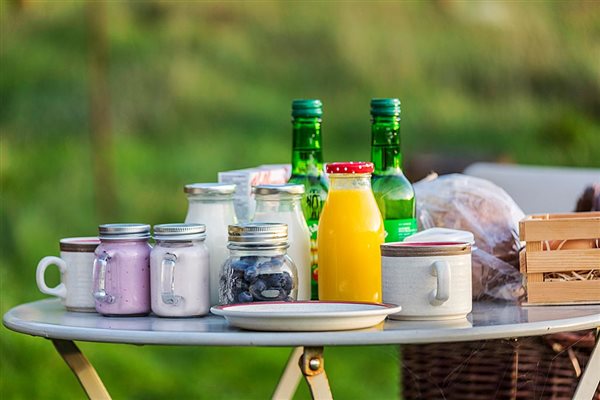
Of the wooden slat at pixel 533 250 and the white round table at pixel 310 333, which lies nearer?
the white round table at pixel 310 333

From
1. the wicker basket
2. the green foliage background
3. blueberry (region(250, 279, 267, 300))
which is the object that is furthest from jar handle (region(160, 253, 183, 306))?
the green foliage background

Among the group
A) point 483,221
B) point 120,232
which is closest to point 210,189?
point 120,232

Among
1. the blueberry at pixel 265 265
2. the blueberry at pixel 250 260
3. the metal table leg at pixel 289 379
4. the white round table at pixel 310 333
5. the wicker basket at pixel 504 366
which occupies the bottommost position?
the metal table leg at pixel 289 379

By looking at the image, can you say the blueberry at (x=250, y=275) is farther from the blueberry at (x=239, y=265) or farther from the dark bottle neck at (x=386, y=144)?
the dark bottle neck at (x=386, y=144)

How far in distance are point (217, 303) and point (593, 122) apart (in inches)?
170

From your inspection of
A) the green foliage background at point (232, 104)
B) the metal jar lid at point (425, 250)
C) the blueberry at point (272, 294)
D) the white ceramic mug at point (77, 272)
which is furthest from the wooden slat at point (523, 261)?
the green foliage background at point (232, 104)

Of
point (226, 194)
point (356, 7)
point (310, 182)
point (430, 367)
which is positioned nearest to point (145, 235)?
point (226, 194)

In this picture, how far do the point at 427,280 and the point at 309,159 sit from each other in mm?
323

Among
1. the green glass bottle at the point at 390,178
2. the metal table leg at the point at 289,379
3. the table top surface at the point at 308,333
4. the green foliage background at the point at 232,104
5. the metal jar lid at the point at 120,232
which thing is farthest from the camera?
the green foliage background at the point at 232,104

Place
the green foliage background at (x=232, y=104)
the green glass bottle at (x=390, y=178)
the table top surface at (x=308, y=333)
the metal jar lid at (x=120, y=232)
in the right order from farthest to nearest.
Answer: the green foliage background at (x=232, y=104), the green glass bottle at (x=390, y=178), the metal jar lid at (x=120, y=232), the table top surface at (x=308, y=333)

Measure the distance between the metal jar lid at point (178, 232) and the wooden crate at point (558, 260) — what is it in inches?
18.4

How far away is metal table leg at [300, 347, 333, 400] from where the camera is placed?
1302 millimetres

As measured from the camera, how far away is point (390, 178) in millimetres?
1625

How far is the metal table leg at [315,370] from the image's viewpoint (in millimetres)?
1302
